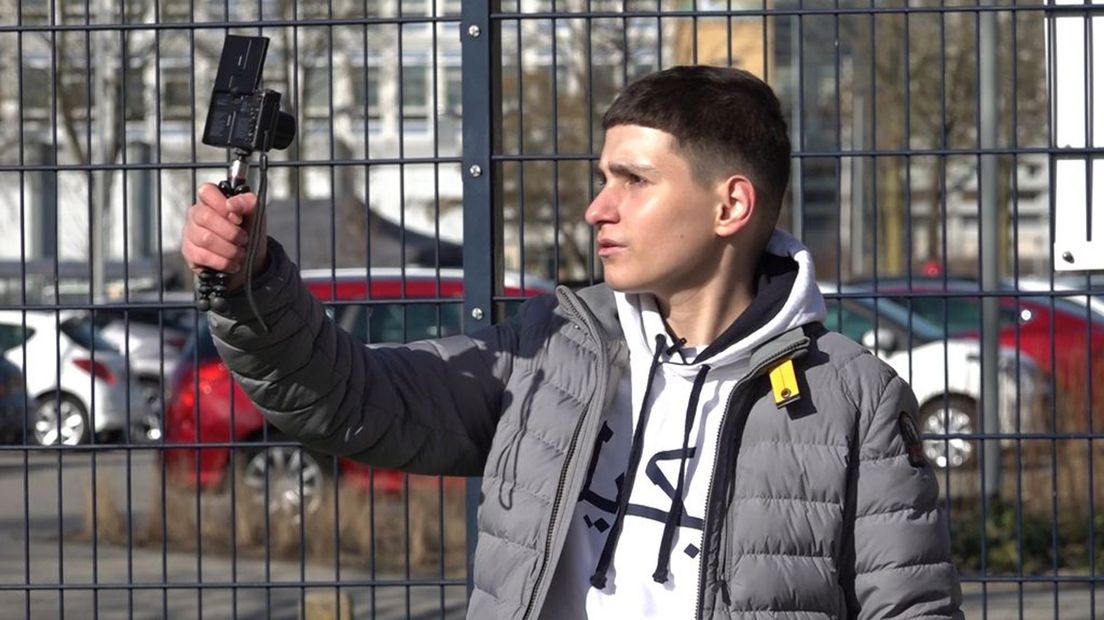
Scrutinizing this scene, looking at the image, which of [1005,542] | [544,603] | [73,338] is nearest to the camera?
[544,603]

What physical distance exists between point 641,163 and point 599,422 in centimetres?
41

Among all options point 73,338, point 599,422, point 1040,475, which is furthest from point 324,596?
point 73,338

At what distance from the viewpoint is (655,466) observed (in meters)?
2.75

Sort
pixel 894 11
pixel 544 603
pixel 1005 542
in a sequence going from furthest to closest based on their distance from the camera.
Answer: pixel 1005 542
pixel 894 11
pixel 544 603

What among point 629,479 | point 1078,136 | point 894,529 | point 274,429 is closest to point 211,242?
point 629,479

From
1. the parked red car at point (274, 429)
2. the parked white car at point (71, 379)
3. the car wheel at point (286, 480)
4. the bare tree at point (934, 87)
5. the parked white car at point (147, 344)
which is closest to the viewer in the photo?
the parked red car at point (274, 429)

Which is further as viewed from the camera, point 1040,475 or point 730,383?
point 1040,475

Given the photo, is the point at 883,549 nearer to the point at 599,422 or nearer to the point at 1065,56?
the point at 599,422

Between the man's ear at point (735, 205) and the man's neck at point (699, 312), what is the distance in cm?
10

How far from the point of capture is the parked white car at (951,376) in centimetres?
A: 746

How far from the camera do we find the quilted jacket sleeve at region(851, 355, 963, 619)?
268cm

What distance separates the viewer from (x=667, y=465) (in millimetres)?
2752

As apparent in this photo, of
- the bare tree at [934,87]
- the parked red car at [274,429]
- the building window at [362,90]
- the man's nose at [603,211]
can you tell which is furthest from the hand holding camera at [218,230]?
the bare tree at [934,87]

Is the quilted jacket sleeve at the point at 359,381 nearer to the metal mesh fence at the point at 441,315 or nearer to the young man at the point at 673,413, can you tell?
the young man at the point at 673,413
